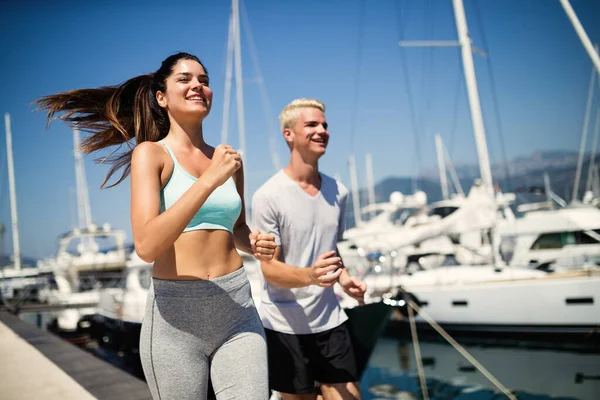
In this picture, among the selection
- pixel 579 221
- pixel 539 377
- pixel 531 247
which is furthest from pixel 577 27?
pixel 539 377

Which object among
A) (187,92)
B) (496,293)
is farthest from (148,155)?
(496,293)

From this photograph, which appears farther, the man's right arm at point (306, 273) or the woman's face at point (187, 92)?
the man's right arm at point (306, 273)

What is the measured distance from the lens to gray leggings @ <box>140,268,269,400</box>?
1.59 m

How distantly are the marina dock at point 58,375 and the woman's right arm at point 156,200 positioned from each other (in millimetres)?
2492

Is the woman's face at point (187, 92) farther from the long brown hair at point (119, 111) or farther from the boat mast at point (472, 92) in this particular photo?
the boat mast at point (472, 92)

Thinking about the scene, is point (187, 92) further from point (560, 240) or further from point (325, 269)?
point (560, 240)

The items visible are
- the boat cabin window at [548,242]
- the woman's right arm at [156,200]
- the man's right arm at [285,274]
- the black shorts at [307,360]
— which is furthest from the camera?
the boat cabin window at [548,242]

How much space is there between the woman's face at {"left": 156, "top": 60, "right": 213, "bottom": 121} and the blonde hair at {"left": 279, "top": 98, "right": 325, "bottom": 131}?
0.90 m

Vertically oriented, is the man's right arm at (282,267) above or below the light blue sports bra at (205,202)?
below

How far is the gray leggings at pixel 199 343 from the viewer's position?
1.59m

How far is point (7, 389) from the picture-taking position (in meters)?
4.00

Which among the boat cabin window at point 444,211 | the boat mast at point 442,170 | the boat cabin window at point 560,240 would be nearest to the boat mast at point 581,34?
the boat cabin window at point 560,240

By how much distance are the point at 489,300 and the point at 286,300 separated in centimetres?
1120

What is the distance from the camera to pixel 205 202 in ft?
5.43
